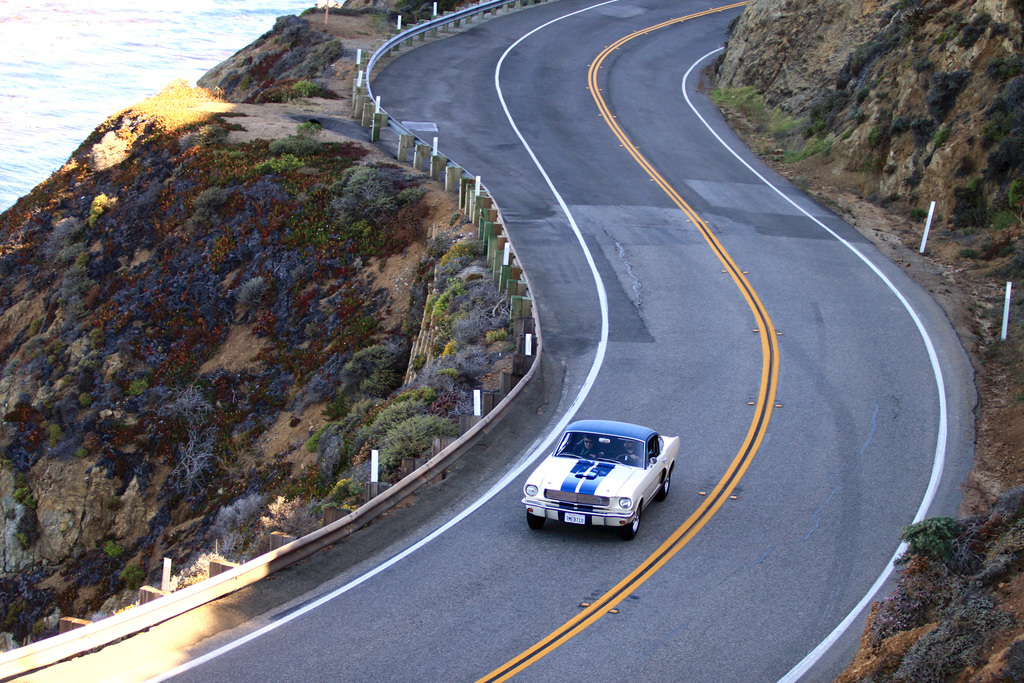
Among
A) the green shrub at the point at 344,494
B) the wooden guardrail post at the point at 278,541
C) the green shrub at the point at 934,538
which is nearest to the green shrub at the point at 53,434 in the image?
the green shrub at the point at 344,494

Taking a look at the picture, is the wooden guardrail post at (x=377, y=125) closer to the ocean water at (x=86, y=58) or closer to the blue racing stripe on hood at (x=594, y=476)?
the blue racing stripe on hood at (x=594, y=476)

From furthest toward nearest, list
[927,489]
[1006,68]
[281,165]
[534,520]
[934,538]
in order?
[281,165]
[1006,68]
[927,489]
[534,520]
[934,538]

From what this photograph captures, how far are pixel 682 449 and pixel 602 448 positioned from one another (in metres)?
2.31

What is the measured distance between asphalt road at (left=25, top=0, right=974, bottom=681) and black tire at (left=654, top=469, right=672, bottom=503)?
0.81ft

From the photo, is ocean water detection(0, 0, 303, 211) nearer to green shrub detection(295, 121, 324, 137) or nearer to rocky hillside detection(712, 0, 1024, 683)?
green shrub detection(295, 121, 324, 137)

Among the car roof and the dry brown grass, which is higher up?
the dry brown grass

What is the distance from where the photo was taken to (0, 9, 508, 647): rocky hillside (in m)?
19.2

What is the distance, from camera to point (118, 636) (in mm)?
9906

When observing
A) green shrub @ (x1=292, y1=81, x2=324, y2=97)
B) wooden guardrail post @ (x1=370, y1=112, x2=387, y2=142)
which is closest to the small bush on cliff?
wooden guardrail post @ (x1=370, y1=112, x2=387, y2=142)

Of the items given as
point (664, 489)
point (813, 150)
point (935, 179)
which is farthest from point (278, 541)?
point (813, 150)

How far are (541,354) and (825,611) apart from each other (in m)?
7.96

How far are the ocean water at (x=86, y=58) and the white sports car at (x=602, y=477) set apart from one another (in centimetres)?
5096

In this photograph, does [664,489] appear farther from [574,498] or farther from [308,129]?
[308,129]

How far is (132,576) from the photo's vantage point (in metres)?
19.5
